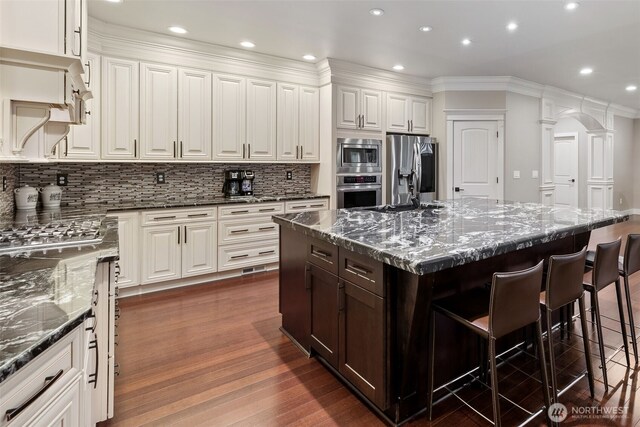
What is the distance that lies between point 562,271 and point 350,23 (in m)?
2.93

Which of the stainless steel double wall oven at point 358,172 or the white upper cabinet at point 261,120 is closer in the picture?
the white upper cabinet at point 261,120

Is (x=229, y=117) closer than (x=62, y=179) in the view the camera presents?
No

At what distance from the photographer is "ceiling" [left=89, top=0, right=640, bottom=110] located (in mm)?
3258

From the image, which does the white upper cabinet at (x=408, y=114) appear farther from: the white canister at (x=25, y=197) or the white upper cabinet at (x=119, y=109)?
the white canister at (x=25, y=197)

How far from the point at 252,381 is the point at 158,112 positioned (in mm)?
2951

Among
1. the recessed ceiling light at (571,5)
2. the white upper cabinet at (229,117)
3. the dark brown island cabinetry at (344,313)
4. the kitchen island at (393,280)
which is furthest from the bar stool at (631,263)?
the white upper cabinet at (229,117)

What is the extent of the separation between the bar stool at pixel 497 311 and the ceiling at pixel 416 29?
263cm

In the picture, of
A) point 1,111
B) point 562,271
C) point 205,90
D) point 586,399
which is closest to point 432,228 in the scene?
point 562,271

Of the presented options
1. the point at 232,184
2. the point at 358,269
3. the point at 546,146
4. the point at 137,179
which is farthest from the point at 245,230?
the point at 546,146

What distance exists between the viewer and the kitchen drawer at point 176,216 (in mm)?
3635

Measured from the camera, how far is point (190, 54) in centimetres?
402

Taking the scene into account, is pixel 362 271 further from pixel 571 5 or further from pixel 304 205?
pixel 571 5

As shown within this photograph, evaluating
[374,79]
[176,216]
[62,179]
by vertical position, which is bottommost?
[176,216]

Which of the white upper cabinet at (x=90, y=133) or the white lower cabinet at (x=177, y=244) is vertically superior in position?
the white upper cabinet at (x=90, y=133)
